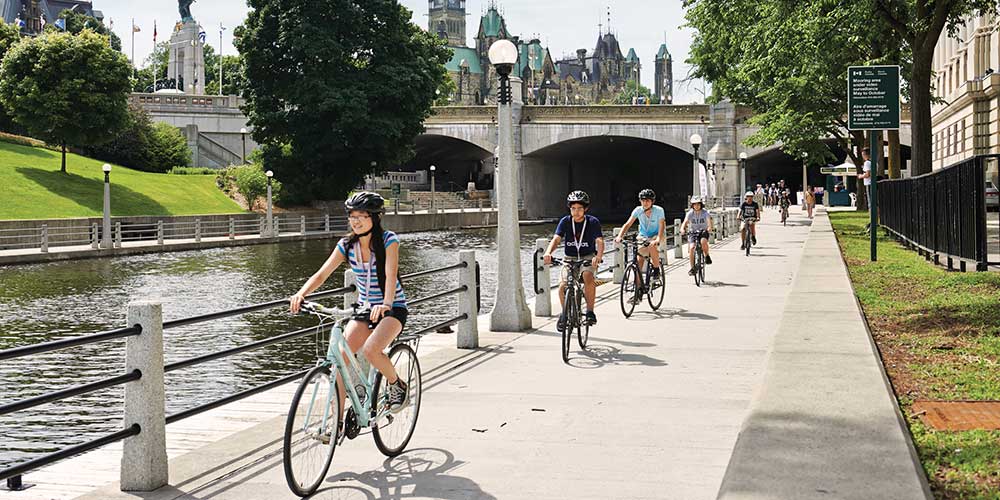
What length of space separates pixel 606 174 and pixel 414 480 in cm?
9860

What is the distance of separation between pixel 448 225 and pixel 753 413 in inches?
2294

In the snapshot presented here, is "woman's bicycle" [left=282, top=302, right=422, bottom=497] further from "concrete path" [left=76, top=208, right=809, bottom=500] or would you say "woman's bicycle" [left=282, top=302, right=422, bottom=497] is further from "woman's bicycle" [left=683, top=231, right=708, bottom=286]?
"woman's bicycle" [left=683, top=231, right=708, bottom=286]

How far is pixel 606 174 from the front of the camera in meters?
104

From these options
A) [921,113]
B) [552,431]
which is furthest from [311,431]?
[921,113]

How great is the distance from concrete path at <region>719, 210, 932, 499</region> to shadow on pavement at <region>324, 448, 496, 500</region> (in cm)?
158

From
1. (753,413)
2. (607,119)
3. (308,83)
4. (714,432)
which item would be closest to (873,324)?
(714,432)

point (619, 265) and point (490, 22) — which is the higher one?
point (490, 22)

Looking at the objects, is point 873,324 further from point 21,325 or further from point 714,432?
point 21,325

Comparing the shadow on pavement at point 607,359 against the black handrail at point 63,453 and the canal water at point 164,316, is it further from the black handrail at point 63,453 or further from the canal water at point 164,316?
the black handrail at point 63,453

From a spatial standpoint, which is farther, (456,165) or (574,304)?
(456,165)

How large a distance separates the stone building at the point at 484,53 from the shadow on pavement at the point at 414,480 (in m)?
170

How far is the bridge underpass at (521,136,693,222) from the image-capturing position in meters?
83.0

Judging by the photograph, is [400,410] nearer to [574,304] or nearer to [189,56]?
[574,304]

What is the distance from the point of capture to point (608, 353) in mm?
11906
